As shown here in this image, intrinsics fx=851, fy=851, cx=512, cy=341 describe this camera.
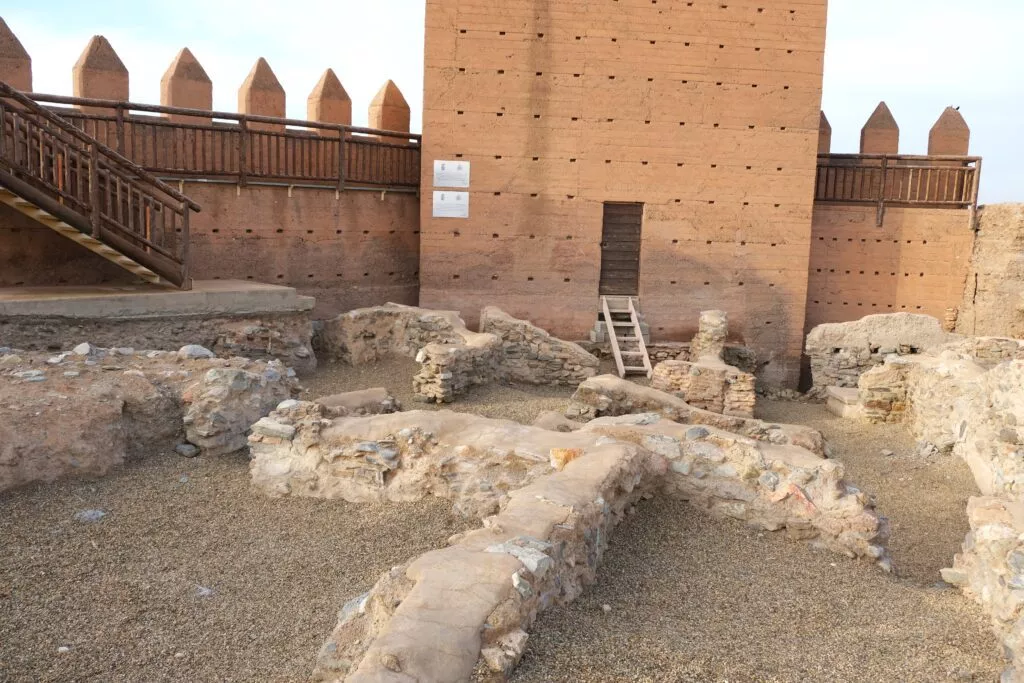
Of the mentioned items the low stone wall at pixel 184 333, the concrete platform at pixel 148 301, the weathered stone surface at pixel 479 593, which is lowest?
the weathered stone surface at pixel 479 593

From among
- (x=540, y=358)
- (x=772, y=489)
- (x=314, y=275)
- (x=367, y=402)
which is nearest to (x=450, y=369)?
(x=367, y=402)

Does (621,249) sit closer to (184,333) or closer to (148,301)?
(184,333)

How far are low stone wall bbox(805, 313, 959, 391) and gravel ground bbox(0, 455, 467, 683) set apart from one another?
10.9 meters

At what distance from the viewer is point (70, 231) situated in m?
11.0

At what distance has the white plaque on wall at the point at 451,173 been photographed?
599 inches

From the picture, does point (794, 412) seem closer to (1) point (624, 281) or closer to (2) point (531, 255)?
(1) point (624, 281)

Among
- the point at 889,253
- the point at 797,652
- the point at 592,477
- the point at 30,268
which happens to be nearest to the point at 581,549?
the point at 592,477

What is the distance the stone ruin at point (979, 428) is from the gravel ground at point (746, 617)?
0.20m

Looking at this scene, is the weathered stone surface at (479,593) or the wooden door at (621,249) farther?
the wooden door at (621,249)

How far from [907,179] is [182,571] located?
15.9m

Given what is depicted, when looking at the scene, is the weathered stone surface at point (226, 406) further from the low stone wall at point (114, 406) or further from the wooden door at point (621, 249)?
the wooden door at point (621, 249)

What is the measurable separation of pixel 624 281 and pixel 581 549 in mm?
11481

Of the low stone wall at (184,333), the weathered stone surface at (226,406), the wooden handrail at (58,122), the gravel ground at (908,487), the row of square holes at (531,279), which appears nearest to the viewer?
the gravel ground at (908,487)

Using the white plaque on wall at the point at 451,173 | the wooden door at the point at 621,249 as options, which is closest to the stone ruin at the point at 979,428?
the wooden door at the point at 621,249
